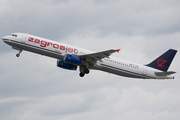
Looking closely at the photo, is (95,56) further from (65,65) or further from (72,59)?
(65,65)

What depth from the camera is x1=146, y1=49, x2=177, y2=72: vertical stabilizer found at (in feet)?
207

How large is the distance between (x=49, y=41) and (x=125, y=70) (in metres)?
15.2

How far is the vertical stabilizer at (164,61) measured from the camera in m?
63.0

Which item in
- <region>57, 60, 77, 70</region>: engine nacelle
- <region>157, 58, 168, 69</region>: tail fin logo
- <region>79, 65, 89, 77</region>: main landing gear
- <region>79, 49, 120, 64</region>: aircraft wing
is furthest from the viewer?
<region>157, 58, 168, 69</region>: tail fin logo

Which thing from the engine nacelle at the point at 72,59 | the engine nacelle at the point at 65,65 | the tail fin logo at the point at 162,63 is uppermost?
the tail fin logo at the point at 162,63

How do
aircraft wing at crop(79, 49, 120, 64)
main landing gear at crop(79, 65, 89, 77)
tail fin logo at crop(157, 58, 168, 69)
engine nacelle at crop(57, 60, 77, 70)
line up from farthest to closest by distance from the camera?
tail fin logo at crop(157, 58, 168, 69), engine nacelle at crop(57, 60, 77, 70), main landing gear at crop(79, 65, 89, 77), aircraft wing at crop(79, 49, 120, 64)

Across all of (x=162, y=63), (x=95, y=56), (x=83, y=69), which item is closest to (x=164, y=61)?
(x=162, y=63)

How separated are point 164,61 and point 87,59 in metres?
16.5

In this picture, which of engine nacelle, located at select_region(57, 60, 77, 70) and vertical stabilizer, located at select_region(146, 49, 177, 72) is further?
vertical stabilizer, located at select_region(146, 49, 177, 72)

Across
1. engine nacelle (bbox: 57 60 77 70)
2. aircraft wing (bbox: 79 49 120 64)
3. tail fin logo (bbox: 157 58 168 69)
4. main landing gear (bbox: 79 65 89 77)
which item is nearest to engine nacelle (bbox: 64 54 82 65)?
aircraft wing (bbox: 79 49 120 64)

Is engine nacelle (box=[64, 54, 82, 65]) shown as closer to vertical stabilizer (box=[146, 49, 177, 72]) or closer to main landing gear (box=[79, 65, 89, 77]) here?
main landing gear (box=[79, 65, 89, 77])

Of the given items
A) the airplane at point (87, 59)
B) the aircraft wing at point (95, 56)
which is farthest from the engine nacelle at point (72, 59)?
the aircraft wing at point (95, 56)

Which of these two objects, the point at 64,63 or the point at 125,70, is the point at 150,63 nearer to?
the point at 125,70

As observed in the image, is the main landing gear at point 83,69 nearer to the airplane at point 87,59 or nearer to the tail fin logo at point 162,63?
the airplane at point 87,59
